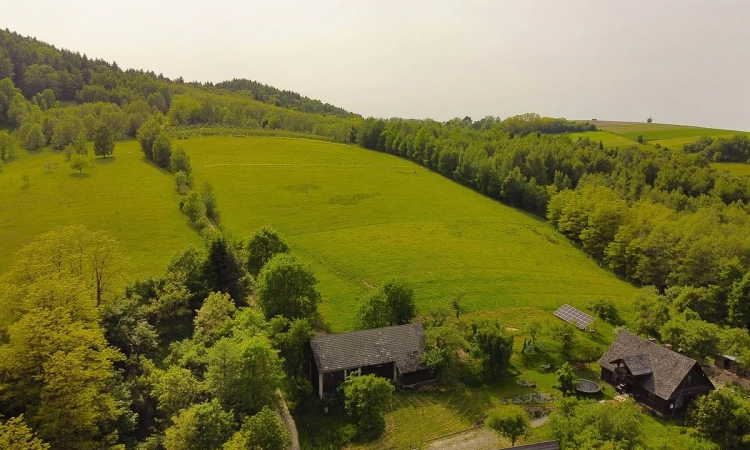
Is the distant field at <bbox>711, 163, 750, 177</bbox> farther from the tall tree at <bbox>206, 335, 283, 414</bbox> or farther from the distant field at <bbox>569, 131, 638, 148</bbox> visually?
the tall tree at <bbox>206, 335, 283, 414</bbox>

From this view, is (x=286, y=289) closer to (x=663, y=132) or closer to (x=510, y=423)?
(x=510, y=423)

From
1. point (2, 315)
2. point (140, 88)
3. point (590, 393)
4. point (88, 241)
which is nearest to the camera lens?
point (2, 315)

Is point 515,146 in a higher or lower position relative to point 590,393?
higher

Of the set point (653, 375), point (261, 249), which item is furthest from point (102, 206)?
point (653, 375)

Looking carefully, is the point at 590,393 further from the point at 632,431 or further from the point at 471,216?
the point at 471,216

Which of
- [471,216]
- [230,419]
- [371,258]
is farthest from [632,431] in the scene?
[471,216]

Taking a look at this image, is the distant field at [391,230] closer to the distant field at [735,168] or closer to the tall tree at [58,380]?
the tall tree at [58,380]

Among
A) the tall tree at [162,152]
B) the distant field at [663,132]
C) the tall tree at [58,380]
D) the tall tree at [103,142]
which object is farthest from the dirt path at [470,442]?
the distant field at [663,132]
